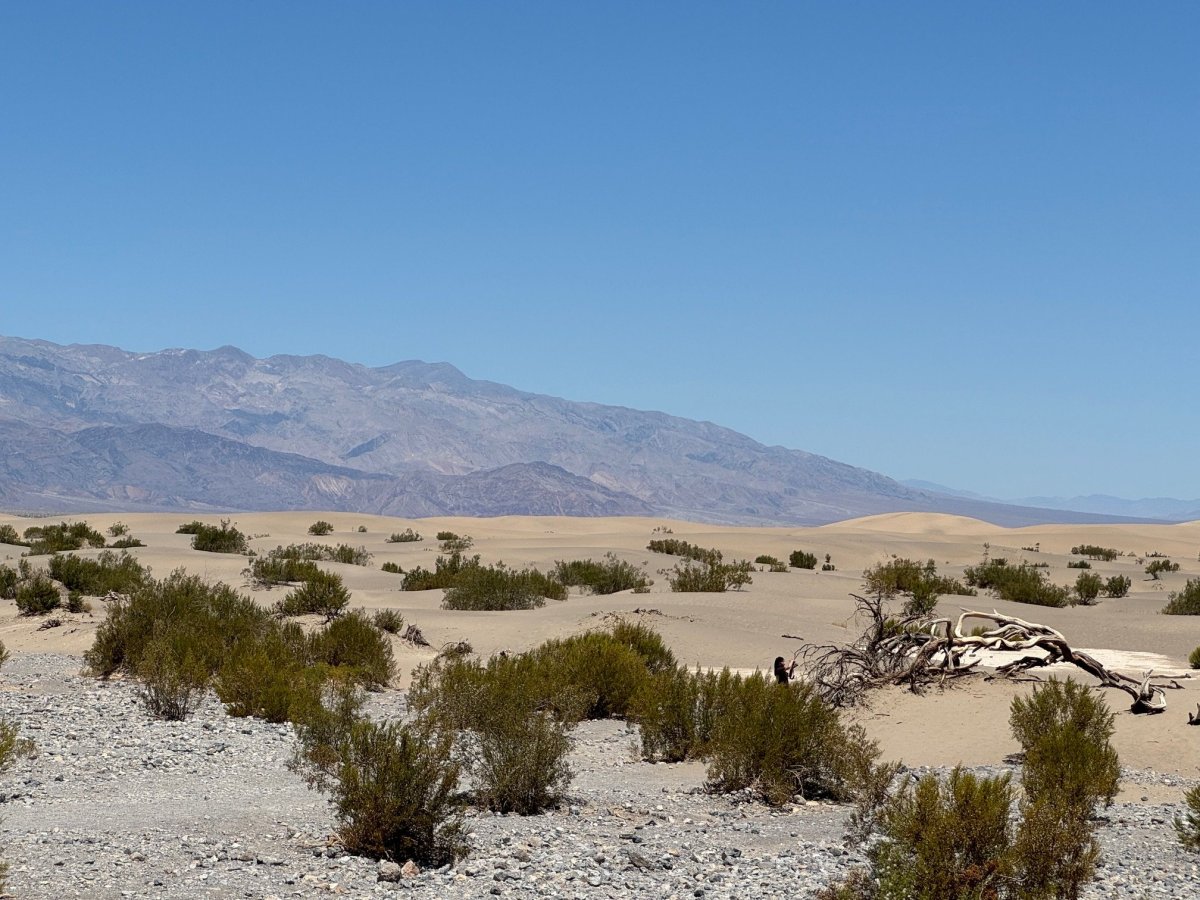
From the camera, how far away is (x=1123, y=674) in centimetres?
1497

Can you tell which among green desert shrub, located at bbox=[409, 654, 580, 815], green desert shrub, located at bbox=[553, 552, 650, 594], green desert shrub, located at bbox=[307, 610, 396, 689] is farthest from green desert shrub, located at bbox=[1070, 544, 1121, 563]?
→ green desert shrub, located at bbox=[409, 654, 580, 815]

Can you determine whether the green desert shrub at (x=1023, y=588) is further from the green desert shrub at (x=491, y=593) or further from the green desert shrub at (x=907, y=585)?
the green desert shrub at (x=491, y=593)

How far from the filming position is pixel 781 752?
1008cm

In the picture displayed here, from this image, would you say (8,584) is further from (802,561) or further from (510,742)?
(802,561)

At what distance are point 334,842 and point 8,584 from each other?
20447 mm

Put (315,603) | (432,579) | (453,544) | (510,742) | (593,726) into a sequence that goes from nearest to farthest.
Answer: (510,742)
(593,726)
(315,603)
(432,579)
(453,544)

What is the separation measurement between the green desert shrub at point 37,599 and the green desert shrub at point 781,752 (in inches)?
660

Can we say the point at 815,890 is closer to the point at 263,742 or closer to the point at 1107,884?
the point at 1107,884

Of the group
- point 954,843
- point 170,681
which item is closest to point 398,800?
point 954,843

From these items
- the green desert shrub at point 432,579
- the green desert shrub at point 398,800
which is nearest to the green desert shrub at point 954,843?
the green desert shrub at point 398,800

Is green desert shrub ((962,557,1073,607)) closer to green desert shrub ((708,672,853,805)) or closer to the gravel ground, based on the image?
the gravel ground

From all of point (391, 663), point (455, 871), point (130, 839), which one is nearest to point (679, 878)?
point (455, 871)

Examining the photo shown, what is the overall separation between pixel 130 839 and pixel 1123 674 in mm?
12040

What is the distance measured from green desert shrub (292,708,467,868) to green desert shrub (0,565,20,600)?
19625mm
